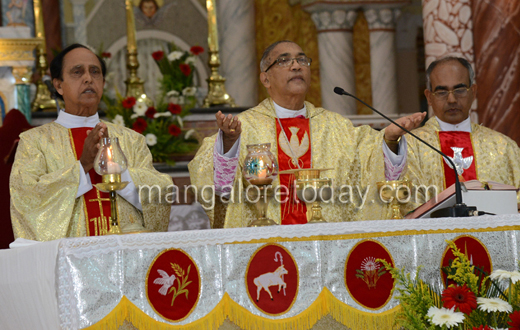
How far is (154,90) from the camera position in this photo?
359 inches

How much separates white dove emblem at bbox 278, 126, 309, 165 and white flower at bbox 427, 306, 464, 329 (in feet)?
5.88

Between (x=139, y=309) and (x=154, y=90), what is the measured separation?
654 cm

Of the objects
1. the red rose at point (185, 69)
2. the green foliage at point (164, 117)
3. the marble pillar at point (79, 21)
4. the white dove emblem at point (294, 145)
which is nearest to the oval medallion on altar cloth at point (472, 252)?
the white dove emblem at point (294, 145)

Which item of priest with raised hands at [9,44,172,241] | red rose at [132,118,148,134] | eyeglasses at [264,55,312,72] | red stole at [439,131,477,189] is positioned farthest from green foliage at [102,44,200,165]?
red stole at [439,131,477,189]

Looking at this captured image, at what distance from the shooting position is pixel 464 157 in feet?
15.6

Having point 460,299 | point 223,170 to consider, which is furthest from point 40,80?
point 460,299

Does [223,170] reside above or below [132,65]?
below

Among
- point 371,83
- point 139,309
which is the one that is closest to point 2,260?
point 139,309

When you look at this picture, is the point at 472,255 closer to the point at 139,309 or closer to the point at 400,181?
the point at 400,181

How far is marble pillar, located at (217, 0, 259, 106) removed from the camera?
8.39 meters

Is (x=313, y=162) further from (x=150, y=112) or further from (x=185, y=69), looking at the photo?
(x=185, y=69)

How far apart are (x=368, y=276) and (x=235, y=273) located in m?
0.54

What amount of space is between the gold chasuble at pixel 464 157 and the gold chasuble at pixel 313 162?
0.42 meters

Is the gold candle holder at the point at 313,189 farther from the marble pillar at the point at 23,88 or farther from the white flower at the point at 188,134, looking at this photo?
the marble pillar at the point at 23,88
